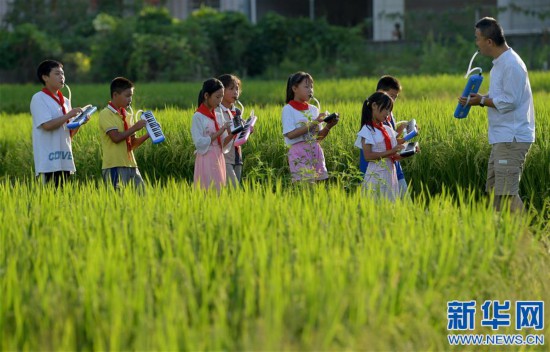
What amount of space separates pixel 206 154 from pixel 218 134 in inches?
→ 7.9

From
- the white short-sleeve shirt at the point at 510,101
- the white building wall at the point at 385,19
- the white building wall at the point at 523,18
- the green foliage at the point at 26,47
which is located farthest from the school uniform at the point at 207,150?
the green foliage at the point at 26,47

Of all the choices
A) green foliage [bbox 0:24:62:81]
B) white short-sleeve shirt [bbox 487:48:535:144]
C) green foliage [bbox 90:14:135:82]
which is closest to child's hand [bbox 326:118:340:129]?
white short-sleeve shirt [bbox 487:48:535:144]

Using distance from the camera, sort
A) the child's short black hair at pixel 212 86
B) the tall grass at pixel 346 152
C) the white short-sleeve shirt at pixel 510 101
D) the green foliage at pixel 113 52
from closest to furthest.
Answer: the white short-sleeve shirt at pixel 510 101 < the child's short black hair at pixel 212 86 < the tall grass at pixel 346 152 < the green foliage at pixel 113 52

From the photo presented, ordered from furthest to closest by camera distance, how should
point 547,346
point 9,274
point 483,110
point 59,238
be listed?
point 483,110
point 59,238
point 547,346
point 9,274

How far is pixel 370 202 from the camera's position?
535 cm

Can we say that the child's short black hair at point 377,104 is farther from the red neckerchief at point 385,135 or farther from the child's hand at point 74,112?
the child's hand at point 74,112

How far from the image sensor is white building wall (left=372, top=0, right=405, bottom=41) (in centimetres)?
2583

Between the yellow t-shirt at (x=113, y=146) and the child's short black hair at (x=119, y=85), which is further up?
the child's short black hair at (x=119, y=85)

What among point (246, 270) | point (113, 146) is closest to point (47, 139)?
point (113, 146)

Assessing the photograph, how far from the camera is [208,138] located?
684cm

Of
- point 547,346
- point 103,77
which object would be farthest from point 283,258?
point 103,77

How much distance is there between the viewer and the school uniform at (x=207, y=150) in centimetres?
689

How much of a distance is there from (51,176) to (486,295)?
394cm

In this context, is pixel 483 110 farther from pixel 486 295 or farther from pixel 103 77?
pixel 103 77
